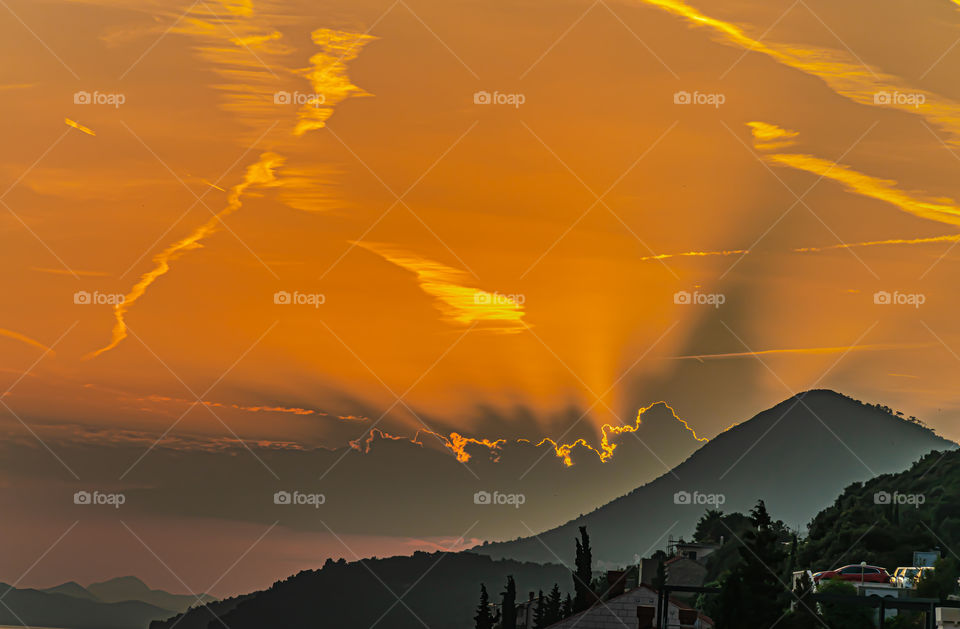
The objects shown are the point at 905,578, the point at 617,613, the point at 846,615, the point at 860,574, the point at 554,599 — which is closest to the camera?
the point at 617,613

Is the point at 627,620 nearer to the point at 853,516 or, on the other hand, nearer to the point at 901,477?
the point at 853,516

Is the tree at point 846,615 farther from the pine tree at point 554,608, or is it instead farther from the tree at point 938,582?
the pine tree at point 554,608

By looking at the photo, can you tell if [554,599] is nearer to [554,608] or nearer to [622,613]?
[554,608]

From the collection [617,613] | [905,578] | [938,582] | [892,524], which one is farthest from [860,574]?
[892,524]

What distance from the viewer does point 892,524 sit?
5325 inches

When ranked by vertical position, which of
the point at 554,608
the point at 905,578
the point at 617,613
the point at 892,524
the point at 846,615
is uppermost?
the point at 892,524

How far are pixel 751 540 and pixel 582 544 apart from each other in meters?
51.8

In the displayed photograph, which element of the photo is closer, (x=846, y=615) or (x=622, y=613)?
(x=622, y=613)

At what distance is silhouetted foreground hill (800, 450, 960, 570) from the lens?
127875 millimetres

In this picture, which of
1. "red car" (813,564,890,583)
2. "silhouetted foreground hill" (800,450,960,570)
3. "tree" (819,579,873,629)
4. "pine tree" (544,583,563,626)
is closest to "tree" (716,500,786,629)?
"tree" (819,579,873,629)

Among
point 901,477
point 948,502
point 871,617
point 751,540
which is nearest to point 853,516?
point 948,502

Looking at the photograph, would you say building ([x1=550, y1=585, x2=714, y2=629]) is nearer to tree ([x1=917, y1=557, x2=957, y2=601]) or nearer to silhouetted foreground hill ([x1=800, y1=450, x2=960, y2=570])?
tree ([x1=917, y1=557, x2=957, y2=601])

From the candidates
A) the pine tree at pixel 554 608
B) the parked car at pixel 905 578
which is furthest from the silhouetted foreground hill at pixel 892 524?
the pine tree at pixel 554 608

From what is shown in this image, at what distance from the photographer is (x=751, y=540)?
67.1 m
